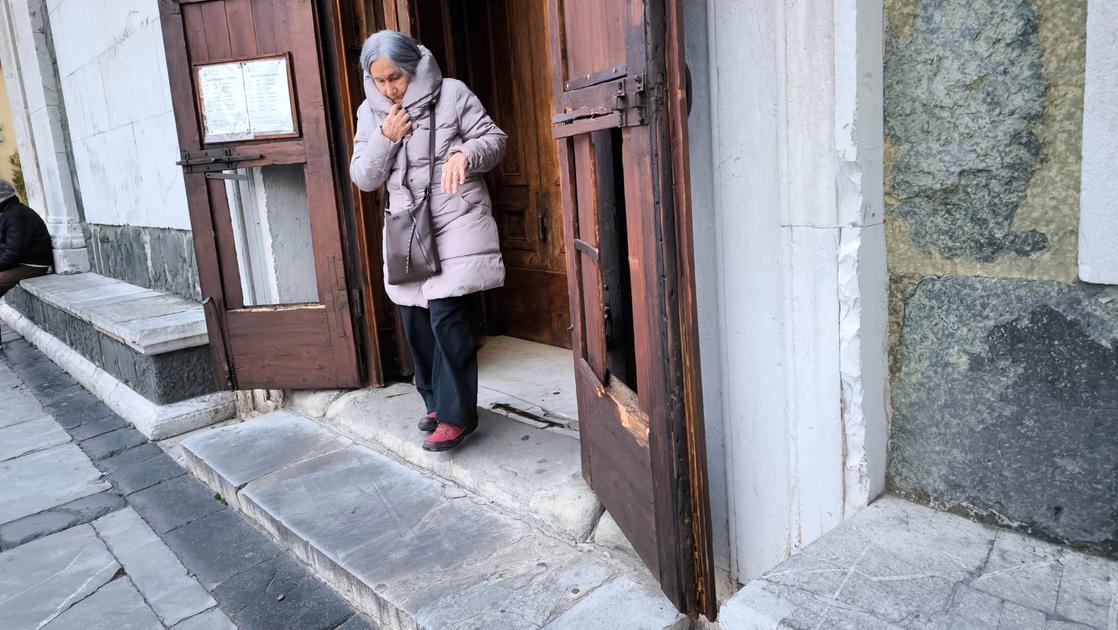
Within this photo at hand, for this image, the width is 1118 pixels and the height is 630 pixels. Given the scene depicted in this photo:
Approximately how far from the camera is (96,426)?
4848 mm

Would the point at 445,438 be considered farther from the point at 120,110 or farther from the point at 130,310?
the point at 120,110

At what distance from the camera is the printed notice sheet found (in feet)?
12.7

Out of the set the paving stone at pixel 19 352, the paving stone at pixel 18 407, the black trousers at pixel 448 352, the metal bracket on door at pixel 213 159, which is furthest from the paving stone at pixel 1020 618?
the paving stone at pixel 19 352

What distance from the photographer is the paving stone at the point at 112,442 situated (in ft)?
14.3

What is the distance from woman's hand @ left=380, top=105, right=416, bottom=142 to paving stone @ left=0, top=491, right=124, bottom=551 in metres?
2.10

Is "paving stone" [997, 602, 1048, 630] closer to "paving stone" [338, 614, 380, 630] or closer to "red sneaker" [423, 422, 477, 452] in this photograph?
"paving stone" [338, 614, 380, 630]

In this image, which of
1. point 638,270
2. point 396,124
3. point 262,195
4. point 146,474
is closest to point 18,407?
point 146,474

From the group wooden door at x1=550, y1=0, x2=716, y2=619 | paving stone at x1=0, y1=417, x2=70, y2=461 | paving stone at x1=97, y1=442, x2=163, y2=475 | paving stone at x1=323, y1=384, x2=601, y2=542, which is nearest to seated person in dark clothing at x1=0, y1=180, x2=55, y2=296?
paving stone at x1=0, y1=417, x2=70, y2=461

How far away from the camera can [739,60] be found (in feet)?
6.22

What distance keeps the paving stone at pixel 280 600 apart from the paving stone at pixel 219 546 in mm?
75

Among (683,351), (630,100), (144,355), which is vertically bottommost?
(144,355)

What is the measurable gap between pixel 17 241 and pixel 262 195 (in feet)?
15.0

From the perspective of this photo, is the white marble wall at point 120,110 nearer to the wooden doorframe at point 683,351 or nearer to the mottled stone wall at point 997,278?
the wooden doorframe at point 683,351

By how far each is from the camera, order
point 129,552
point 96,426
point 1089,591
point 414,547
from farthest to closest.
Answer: point 96,426
point 129,552
point 414,547
point 1089,591
